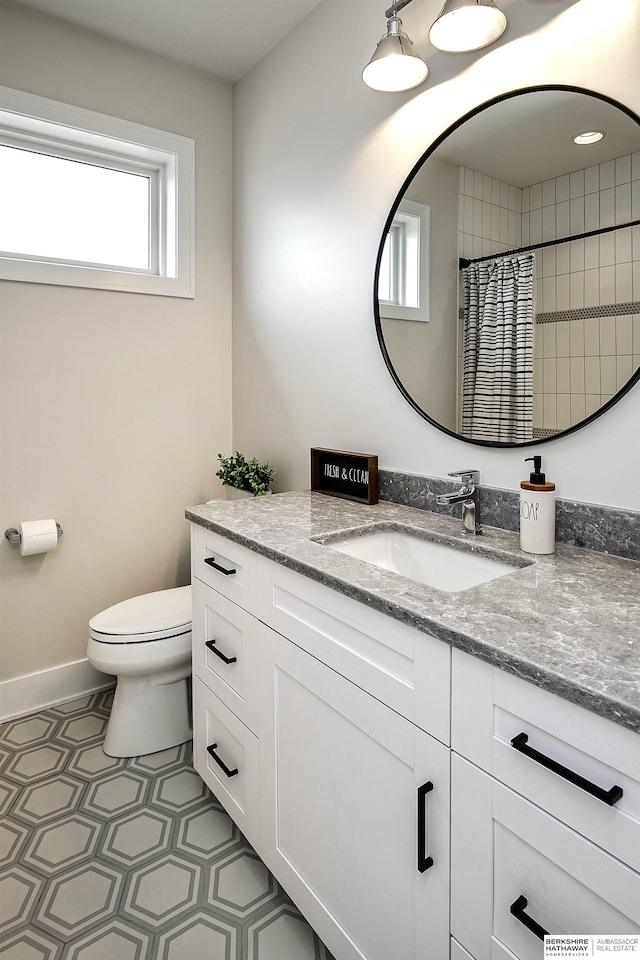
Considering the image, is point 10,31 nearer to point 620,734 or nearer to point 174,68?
point 174,68

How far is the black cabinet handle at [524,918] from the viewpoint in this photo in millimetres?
734

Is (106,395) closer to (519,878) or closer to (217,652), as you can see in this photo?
(217,652)

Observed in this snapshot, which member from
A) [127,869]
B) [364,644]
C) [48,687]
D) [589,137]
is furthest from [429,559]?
[48,687]

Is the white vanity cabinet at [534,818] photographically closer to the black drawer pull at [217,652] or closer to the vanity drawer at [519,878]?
the vanity drawer at [519,878]

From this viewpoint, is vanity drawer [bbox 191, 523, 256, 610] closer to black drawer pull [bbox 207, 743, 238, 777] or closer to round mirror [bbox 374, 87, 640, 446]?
black drawer pull [bbox 207, 743, 238, 777]

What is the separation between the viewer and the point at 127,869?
1495 mm

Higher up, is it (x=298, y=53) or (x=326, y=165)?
(x=298, y=53)

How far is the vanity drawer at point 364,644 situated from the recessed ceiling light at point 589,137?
3.55 feet

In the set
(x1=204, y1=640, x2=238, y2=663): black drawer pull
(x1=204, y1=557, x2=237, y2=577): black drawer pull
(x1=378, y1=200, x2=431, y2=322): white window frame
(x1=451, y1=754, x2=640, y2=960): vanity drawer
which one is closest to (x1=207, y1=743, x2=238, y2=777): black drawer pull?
(x1=204, y1=640, x2=238, y2=663): black drawer pull

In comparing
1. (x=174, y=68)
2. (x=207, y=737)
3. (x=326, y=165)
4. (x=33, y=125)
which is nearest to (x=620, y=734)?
(x=207, y=737)

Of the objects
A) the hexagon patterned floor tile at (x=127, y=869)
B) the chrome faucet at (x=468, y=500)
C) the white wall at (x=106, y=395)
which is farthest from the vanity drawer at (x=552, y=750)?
the white wall at (x=106, y=395)

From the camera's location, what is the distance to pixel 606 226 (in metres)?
1.19

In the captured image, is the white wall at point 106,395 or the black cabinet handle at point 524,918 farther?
the white wall at point 106,395

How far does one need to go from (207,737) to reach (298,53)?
237 cm
